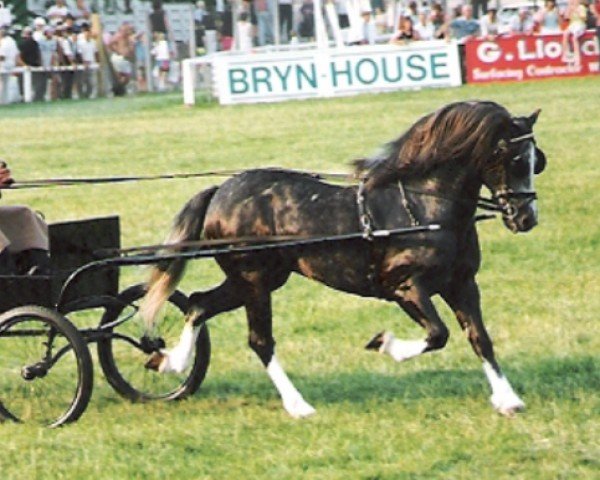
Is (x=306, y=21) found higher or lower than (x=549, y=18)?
lower

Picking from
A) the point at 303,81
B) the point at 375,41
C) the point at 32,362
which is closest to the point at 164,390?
the point at 32,362

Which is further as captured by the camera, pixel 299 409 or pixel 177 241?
pixel 177 241

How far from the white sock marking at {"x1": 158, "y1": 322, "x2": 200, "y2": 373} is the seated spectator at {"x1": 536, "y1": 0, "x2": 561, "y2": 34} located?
29079 mm

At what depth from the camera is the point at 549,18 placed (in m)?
38.0

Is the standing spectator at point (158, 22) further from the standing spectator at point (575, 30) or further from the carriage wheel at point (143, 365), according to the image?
the carriage wheel at point (143, 365)

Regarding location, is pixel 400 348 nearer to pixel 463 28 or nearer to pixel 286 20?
pixel 463 28

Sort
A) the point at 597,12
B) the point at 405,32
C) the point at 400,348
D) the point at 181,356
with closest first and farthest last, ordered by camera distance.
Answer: the point at 400,348 → the point at 181,356 → the point at 405,32 → the point at 597,12

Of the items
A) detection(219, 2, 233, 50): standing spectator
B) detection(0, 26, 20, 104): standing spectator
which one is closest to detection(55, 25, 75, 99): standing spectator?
detection(0, 26, 20, 104): standing spectator

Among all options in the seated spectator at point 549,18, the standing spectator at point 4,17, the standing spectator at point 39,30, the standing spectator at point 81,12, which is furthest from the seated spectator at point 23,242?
the standing spectator at point 81,12

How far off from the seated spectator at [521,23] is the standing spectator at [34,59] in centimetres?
1045

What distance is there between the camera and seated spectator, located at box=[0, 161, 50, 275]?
9336 millimetres

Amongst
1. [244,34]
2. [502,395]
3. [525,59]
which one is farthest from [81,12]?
[502,395]

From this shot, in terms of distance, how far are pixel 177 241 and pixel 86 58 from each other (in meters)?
31.7

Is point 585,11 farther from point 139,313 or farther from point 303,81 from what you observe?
point 139,313
